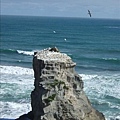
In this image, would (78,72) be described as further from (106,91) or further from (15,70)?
(106,91)

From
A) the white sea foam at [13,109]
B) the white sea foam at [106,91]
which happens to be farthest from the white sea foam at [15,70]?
the white sea foam at [13,109]

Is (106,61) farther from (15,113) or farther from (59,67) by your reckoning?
(59,67)

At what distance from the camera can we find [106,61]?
210 ft

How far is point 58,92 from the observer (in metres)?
22.7

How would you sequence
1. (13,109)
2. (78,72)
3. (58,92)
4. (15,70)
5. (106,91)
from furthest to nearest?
(78,72)
(15,70)
(106,91)
(13,109)
(58,92)

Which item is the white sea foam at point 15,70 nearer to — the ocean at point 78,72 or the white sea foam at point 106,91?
the ocean at point 78,72

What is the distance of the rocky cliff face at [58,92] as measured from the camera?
22.3 metres

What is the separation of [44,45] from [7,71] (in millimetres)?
Result: 33040

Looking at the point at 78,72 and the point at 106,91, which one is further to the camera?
the point at 78,72

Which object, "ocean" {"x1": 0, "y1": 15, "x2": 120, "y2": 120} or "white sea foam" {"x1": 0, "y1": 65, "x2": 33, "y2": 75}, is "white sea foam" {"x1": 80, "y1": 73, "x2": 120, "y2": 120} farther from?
"white sea foam" {"x1": 0, "y1": 65, "x2": 33, "y2": 75}

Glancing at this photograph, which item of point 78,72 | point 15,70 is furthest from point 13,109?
point 78,72

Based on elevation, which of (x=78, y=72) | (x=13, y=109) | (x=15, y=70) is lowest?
(x=13, y=109)

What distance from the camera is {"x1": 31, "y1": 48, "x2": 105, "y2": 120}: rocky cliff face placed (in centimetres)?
2231

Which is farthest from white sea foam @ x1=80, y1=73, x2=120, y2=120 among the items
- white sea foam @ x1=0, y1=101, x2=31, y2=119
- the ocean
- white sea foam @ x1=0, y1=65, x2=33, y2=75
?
white sea foam @ x1=0, y1=65, x2=33, y2=75
